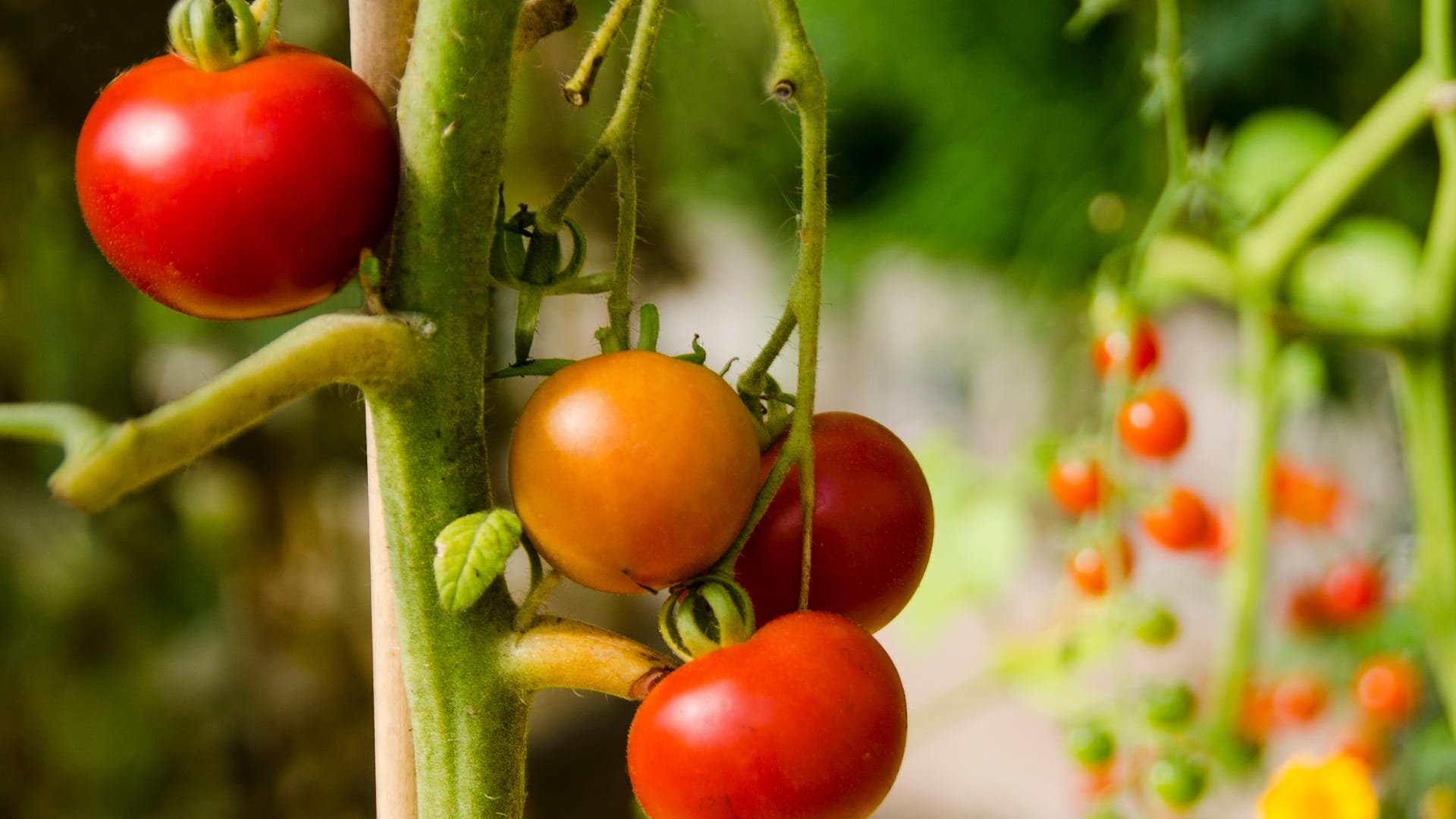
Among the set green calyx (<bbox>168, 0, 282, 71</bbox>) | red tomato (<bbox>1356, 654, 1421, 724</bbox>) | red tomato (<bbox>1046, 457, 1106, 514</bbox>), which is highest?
green calyx (<bbox>168, 0, 282, 71</bbox>)

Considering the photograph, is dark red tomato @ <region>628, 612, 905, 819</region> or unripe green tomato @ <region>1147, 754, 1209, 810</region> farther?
unripe green tomato @ <region>1147, 754, 1209, 810</region>

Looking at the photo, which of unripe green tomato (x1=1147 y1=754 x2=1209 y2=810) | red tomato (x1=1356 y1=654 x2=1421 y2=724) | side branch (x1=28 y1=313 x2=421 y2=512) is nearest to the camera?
side branch (x1=28 y1=313 x2=421 y2=512)

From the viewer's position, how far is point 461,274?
175 millimetres

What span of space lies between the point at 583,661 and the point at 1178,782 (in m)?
0.37

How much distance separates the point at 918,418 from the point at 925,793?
44 centimetres

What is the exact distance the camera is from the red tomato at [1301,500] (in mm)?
685

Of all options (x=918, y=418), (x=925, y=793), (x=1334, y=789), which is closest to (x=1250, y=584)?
(x=1334, y=789)

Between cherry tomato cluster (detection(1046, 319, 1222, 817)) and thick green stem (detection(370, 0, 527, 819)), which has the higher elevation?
thick green stem (detection(370, 0, 527, 819))

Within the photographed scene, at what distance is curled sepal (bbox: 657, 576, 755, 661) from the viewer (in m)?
0.17

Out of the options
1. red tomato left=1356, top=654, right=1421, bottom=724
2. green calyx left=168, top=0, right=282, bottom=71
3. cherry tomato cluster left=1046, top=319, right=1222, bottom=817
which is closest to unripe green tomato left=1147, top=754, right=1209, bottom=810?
cherry tomato cluster left=1046, top=319, right=1222, bottom=817

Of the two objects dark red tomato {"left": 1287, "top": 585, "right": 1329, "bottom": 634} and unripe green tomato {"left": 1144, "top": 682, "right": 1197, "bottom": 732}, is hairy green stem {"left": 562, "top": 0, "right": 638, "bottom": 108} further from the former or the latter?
dark red tomato {"left": 1287, "top": 585, "right": 1329, "bottom": 634}

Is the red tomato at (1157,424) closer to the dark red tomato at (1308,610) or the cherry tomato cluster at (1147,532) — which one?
the cherry tomato cluster at (1147,532)

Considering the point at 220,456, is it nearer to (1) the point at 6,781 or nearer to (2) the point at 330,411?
(2) the point at 330,411

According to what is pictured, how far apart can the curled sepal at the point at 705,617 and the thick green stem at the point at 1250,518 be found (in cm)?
42
